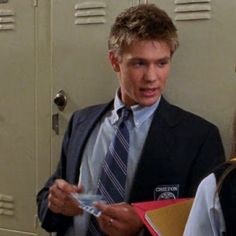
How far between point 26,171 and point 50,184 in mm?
377

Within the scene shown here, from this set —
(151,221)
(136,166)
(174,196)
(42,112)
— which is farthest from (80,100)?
(151,221)

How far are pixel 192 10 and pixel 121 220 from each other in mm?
791

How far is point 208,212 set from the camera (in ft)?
3.11

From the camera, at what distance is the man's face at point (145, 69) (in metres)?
1.65

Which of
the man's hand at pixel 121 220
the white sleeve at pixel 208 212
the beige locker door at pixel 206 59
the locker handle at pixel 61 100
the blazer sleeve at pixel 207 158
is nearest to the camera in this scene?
the white sleeve at pixel 208 212

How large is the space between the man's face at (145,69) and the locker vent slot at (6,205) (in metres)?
0.95

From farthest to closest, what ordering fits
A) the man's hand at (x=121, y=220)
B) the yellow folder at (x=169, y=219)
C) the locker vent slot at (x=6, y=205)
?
the locker vent slot at (x=6, y=205)
the man's hand at (x=121, y=220)
the yellow folder at (x=169, y=219)

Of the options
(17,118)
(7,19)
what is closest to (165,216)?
(17,118)

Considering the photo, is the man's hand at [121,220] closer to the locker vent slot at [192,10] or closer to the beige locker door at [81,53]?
the beige locker door at [81,53]

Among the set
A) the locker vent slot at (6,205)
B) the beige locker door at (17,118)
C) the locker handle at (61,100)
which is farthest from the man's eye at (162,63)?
the locker vent slot at (6,205)

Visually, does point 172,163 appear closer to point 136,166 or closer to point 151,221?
point 136,166

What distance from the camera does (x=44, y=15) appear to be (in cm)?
213

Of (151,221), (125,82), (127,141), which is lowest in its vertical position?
(151,221)

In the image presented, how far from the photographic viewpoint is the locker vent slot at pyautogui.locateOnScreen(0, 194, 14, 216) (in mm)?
2330
